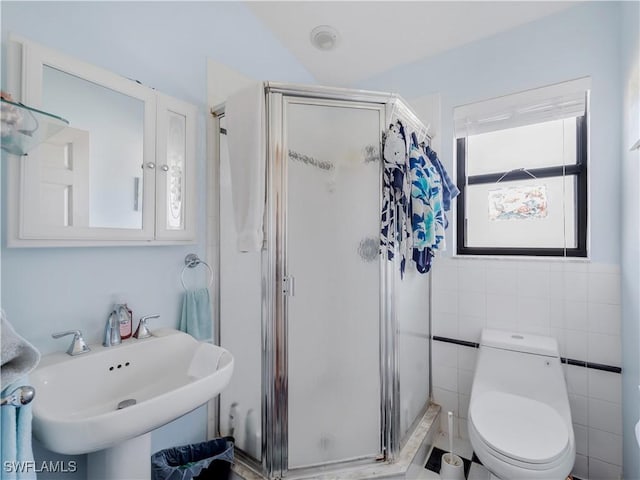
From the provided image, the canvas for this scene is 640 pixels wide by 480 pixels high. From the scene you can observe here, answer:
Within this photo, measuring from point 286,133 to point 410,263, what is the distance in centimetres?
99

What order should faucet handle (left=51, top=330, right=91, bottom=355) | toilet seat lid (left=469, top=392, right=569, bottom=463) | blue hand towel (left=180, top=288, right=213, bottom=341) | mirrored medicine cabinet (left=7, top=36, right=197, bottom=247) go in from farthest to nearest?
blue hand towel (left=180, top=288, right=213, bottom=341) → toilet seat lid (left=469, top=392, right=569, bottom=463) → faucet handle (left=51, top=330, right=91, bottom=355) → mirrored medicine cabinet (left=7, top=36, right=197, bottom=247)

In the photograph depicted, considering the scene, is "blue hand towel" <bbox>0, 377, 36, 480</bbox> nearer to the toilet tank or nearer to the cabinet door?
the cabinet door

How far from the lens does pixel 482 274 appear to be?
6.25ft

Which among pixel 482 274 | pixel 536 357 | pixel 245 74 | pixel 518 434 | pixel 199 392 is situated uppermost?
pixel 245 74

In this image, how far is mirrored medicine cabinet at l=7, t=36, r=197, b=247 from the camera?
3.19ft

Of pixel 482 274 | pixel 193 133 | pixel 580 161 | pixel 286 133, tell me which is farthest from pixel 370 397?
pixel 580 161

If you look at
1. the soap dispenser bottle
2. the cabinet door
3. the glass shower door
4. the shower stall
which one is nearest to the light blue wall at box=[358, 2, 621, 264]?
the shower stall

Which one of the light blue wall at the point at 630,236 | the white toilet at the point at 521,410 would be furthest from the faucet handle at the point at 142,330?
the light blue wall at the point at 630,236

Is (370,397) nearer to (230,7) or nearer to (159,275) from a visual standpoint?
(159,275)

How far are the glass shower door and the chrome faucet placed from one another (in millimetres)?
709

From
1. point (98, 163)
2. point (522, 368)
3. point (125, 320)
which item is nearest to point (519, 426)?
point (522, 368)

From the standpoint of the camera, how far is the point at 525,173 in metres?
1.87

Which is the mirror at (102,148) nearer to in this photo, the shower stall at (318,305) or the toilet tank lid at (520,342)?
the shower stall at (318,305)

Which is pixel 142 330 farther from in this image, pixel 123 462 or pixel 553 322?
pixel 553 322
